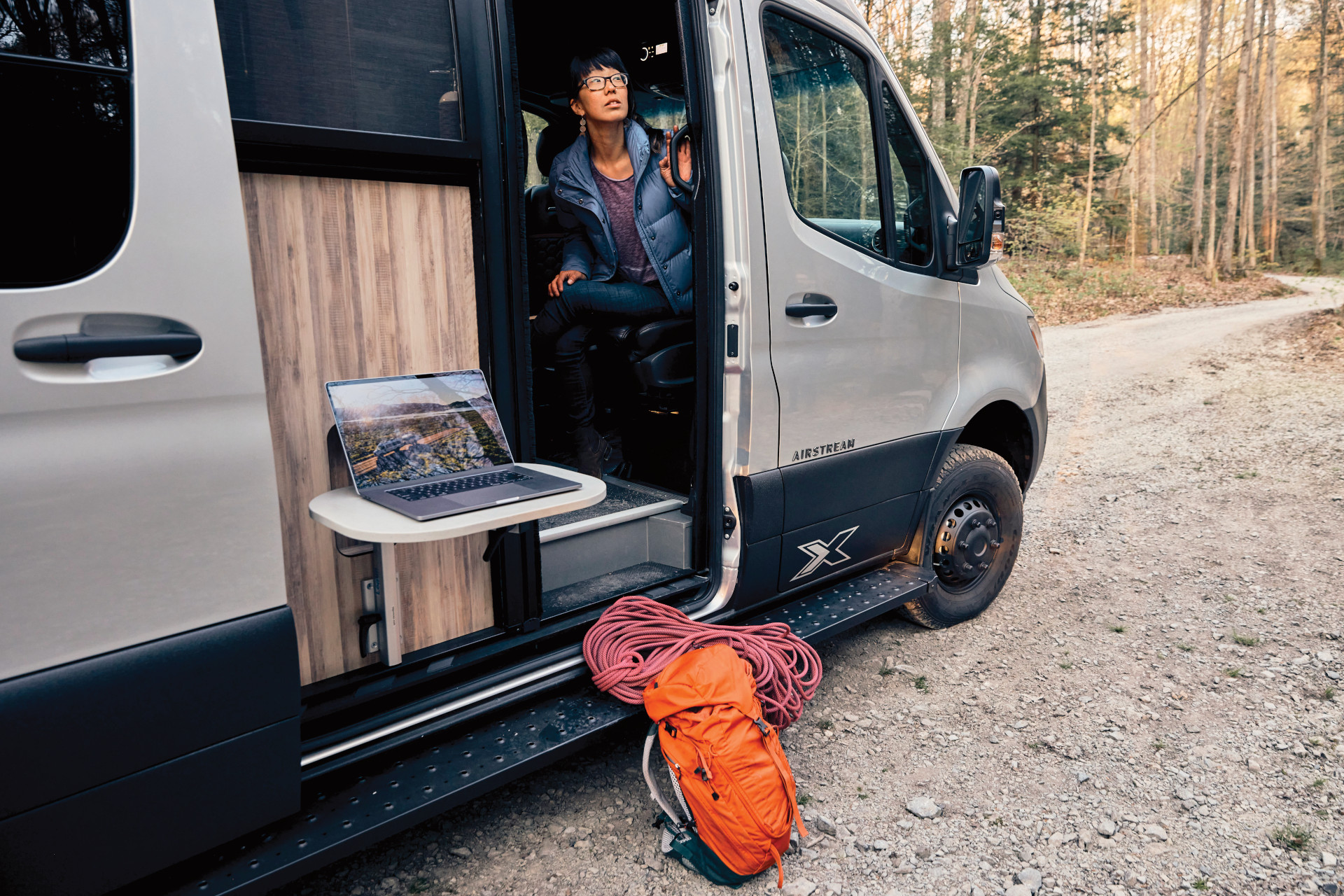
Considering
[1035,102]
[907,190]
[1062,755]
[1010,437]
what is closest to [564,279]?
[907,190]

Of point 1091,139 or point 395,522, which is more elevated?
point 1091,139

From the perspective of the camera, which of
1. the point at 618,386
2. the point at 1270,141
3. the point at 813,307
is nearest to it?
the point at 813,307

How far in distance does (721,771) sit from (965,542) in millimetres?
1960

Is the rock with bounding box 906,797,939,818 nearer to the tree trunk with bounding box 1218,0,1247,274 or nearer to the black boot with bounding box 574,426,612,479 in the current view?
the black boot with bounding box 574,426,612,479

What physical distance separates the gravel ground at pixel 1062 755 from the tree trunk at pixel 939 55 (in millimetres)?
11574

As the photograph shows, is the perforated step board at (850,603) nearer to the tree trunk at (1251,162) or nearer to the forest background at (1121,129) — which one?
the forest background at (1121,129)

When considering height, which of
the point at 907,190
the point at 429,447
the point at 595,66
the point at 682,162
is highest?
the point at 595,66

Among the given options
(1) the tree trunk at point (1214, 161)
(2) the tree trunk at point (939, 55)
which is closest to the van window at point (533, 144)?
(2) the tree trunk at point (939, 55)

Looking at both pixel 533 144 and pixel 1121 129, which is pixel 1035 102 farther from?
pixel 533 144

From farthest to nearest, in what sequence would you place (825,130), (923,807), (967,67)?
(967,67) → (825,130) → (923,807)

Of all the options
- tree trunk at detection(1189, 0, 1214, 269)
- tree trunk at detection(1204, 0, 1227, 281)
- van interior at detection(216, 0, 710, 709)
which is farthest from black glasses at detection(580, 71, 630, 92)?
tree trunk at detection(1189, 0, 1214, 269)

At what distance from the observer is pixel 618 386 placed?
3.54 m

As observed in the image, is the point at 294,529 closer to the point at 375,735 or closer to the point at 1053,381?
the point at 375,735

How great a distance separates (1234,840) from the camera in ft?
7.50
